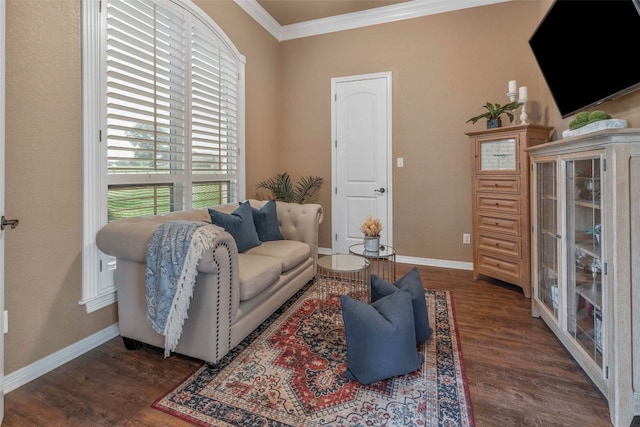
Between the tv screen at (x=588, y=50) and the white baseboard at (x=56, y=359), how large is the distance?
3.54 metres

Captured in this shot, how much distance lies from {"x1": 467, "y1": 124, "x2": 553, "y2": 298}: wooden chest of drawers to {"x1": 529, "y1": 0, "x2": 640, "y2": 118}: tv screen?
19.1 inches

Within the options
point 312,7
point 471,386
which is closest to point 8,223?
point 471,386

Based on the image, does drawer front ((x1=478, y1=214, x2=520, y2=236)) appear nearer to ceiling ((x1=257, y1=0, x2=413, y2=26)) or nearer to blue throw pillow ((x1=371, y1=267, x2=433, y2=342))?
blue throw pillow ((x1=371, y1=267, x2=433, y2=342))

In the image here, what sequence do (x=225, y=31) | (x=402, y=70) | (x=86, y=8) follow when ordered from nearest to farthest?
(x=86, y=8) < (x=225, y=31) < (x=402, y=70)

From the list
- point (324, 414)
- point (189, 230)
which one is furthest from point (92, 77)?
point (324, 414)

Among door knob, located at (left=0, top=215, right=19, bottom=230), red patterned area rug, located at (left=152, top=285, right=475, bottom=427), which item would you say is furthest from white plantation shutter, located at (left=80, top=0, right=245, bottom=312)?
red patterned area rug, located at (left=152, top=285, right=475, bottom=427)

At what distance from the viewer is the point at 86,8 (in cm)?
198

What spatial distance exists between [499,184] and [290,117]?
9.30 ft

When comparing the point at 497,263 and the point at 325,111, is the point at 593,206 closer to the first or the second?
the point at 497,263

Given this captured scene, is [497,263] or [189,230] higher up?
[189,230]

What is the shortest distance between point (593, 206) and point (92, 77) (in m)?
2.99

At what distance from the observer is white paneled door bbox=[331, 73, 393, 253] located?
4121 mm

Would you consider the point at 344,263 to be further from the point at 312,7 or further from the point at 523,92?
the point at 312,7

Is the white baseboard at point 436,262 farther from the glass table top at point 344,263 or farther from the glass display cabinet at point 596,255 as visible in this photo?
the glass table top at point 344,263
